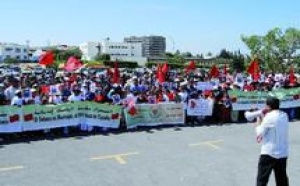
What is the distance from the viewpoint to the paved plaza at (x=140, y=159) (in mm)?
9258

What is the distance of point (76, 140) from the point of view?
1370 centimetres

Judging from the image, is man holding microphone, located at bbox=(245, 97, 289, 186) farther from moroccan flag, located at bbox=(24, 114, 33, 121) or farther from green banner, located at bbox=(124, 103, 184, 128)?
green banner, located at bbox=(124, 103, 184, 128)

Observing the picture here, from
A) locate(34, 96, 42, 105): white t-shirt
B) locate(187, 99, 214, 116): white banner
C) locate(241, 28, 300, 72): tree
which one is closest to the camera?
locate(34, 96, 42, 105): white t-shirt

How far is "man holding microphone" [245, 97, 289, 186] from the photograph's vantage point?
6.87m

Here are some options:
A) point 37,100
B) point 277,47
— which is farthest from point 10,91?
point 277,47

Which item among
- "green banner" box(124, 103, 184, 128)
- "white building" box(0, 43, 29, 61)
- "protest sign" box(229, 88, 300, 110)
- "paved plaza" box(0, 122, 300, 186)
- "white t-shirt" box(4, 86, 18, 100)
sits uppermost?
"white building" box(0, 43, 29, 61)

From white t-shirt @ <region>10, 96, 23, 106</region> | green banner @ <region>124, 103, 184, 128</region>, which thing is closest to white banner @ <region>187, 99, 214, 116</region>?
green banner @ <region>124, 103, 184, 128</region>

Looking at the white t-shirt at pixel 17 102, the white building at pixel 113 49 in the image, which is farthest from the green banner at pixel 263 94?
the white building at pixel 113 49

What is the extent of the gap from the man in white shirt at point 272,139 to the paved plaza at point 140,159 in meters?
2.00

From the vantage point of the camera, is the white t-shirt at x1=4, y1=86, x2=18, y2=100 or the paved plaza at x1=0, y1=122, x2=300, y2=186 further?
the white t-shirt at x1=4, y1=86, x2=18, y2=100

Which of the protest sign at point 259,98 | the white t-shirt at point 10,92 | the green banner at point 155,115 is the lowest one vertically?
the green banner at point 155,115

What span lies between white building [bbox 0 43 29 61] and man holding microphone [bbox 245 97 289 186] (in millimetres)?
168208

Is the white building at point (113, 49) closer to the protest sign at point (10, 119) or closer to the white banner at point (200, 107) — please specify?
the white banner at point (200, 107)

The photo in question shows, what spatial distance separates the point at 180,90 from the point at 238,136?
4.31 metres
